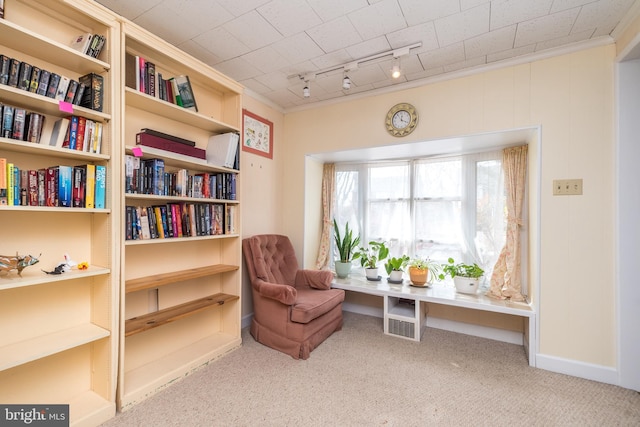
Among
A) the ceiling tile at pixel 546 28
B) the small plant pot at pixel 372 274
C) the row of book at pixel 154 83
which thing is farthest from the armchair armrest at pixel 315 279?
the ceiling tile at pixel 546 28

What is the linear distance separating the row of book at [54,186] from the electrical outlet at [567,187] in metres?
3.26

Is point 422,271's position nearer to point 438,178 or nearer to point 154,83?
point 438,178

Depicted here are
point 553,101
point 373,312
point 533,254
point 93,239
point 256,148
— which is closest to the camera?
point 93,239

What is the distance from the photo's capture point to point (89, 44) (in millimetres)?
1642

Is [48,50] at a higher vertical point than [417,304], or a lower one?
higher

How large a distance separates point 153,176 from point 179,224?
1.31 ft

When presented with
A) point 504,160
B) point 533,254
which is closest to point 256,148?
→ point 504,160

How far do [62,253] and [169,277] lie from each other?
64 centimetres

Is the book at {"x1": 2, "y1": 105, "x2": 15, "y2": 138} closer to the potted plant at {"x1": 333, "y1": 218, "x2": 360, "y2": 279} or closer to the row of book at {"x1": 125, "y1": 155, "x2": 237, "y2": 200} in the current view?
the row of book at {"x1": 125, "y1": 155, "x2": 237, "y2": 200}

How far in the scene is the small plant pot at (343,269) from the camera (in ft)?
11.1

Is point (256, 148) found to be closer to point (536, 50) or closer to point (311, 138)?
point (311, 138)

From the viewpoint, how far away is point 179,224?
2133 millimetres

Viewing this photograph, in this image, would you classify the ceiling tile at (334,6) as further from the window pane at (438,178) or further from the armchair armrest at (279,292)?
the armchair armrest at (279,292)

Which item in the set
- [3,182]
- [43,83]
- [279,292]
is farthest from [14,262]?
[279,292]
